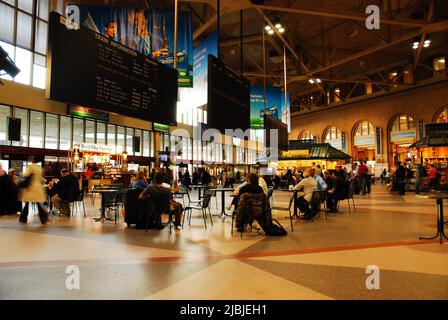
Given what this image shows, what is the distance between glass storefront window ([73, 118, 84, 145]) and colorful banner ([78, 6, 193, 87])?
11.1m

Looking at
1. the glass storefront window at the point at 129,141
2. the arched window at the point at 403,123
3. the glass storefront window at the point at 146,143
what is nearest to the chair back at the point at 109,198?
the glass storefront window at the point at 129,141

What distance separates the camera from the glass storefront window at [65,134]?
1903 cm

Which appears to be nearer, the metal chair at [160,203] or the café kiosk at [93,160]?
the metal chair at [160,203]

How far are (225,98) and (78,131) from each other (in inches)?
685

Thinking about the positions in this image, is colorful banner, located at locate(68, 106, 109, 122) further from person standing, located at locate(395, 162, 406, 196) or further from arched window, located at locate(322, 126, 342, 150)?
arched window, located at locate(322, 126, 342, 150)

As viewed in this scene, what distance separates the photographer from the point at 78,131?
65.7ft

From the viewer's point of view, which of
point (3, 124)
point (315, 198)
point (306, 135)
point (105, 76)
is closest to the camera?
point (105, 76)

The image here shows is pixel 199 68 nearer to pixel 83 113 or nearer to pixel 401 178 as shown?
pixel 401 178

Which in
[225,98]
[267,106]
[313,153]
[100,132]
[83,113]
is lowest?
[225,98]

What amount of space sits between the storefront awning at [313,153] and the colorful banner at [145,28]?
14.7 m

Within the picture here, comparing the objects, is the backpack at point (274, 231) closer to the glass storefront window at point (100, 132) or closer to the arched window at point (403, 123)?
the glass storefront window at point (100, 132)

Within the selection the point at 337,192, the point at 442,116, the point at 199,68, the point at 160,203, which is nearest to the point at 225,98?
the point at 160,203

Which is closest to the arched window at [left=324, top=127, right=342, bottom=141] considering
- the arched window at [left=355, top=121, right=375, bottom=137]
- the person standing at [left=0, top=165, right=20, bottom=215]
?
the arched window at [left=355, top=121, right=375, bottom=137]

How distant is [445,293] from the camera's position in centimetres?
287
